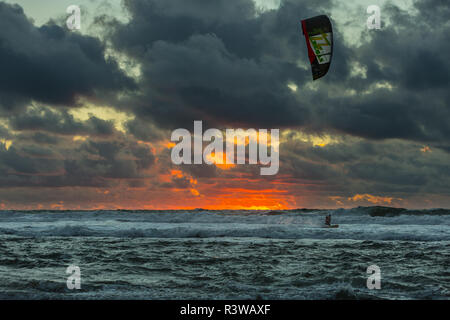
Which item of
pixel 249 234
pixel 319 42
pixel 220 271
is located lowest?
pixel 249 234

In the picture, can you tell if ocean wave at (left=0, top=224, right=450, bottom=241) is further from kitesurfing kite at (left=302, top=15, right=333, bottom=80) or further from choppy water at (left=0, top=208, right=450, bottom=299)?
kitesurfing kite at (left=302, top=15, right=333, bottom=80)

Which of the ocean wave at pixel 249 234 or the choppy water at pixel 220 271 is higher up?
the choppy water at pixel 220 271

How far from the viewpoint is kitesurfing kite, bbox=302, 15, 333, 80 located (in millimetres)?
13258

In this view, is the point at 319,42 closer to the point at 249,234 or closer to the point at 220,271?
the point at 220,271

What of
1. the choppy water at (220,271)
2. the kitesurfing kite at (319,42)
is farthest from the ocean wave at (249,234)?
the kitesurfing kite at (319,42)

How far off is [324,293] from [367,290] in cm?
102

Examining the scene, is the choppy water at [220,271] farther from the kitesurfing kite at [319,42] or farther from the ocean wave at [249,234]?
the kitesurfing kite at [319,42]

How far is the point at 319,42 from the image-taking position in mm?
13359

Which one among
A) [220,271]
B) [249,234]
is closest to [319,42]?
[220,271]

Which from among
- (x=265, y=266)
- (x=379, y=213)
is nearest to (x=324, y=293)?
(x=265, y=266)

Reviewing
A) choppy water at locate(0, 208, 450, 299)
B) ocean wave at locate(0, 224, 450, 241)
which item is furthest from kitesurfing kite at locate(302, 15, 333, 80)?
ocean wave at locate(0, 224, 450, 241)

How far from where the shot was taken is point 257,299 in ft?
25.3

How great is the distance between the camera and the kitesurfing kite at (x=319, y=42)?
43.5 feet
